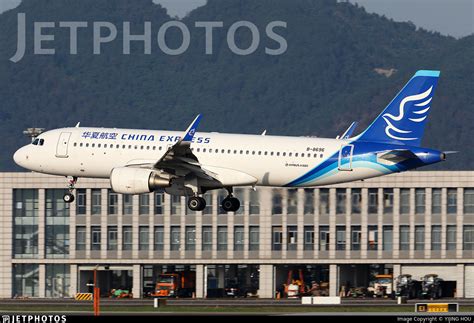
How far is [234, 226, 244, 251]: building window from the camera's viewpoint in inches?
5940

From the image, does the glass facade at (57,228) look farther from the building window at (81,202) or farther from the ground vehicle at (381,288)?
the ground vehicle at (381,288)

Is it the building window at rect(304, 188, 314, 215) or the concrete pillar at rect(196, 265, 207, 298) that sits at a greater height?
the building window at rect(304, 188, 314, 215)

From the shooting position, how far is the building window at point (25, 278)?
154 m

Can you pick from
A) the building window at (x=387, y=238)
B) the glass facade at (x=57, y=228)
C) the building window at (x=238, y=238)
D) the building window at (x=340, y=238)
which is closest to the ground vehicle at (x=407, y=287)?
the building window at (x=387, y=238)

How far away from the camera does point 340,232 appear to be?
149875mm

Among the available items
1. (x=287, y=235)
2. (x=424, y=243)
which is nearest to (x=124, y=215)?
(x=287, y=235)

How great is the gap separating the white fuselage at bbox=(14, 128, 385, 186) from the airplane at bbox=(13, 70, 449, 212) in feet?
0.25

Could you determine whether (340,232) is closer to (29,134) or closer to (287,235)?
(287,235)

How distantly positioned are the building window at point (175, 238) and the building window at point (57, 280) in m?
12.8

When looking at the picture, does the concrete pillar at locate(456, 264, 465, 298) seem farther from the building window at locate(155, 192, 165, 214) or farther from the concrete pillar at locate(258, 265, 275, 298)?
the building window at locate(155, 192, 165, 214)

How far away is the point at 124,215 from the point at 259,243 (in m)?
16.4

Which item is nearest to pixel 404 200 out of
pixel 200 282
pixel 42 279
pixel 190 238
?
pixel 190 238

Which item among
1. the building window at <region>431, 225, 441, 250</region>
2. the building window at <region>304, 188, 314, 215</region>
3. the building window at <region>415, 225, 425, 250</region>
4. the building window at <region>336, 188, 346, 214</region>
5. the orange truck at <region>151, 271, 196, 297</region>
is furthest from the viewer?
the building window at <region>431, 225, 441, 250</region>

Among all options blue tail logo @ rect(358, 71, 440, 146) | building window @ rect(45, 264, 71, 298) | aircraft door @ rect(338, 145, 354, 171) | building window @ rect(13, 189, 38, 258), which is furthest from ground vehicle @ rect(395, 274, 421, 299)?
building window @ rect(13, 189, 38, 258)
